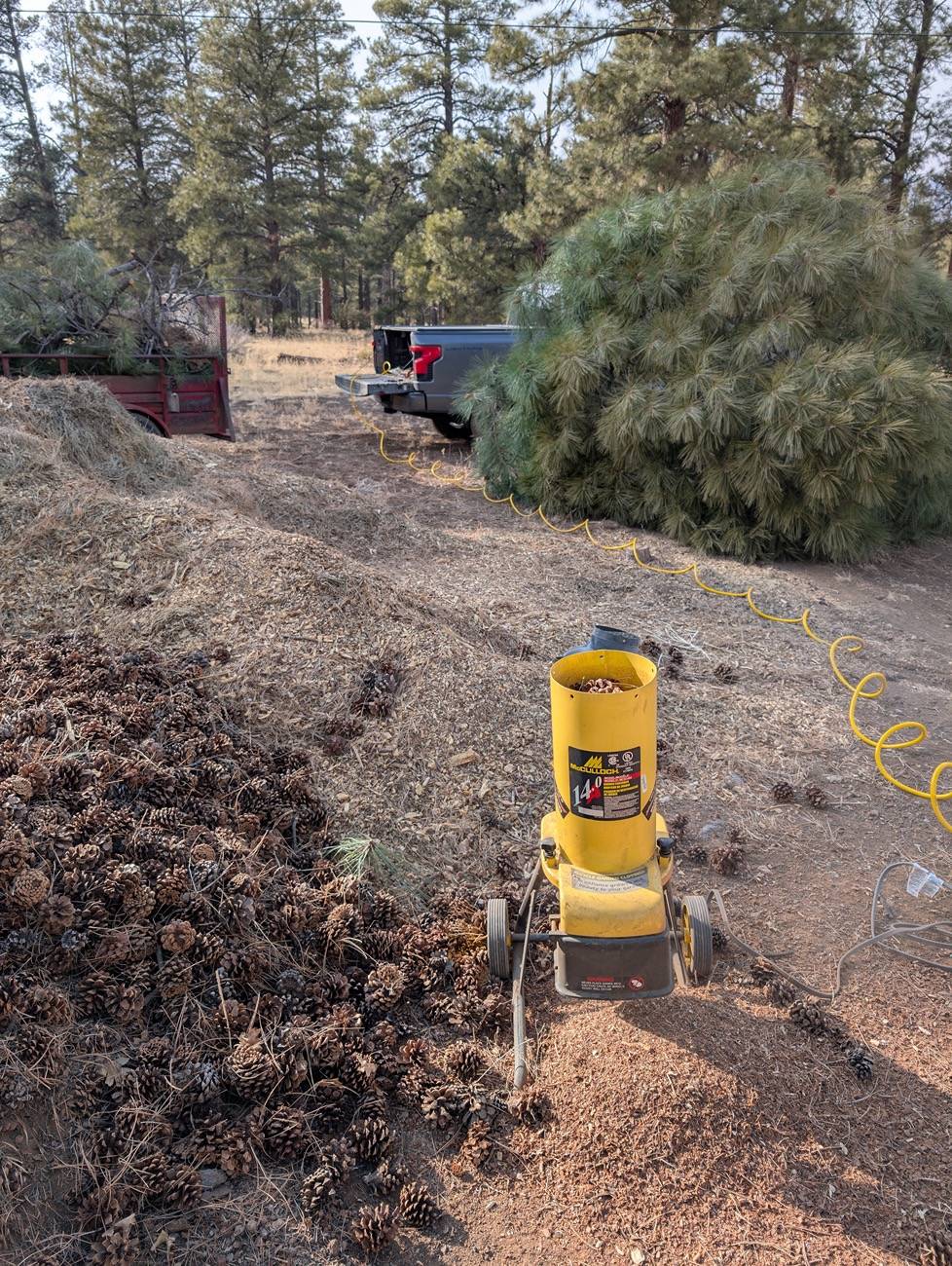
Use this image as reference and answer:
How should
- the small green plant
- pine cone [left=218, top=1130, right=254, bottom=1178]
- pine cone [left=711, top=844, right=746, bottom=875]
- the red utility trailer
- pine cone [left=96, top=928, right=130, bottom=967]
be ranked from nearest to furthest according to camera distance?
pine cone [left=218, top=1130, right=254, bottom=1178], pine cone [left=96, top=928, right=130, bottom=967], the small green plant, pine cone [left=711, top=844, right=746, bottom=875], the red utility trailer

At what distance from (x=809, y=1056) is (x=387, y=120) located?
75.9 ft

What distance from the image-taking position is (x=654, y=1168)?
195 centimetres

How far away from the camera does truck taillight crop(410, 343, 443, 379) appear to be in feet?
32.3

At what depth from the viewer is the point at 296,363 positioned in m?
18.5

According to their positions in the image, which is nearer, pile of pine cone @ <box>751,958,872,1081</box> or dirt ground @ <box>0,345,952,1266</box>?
dirt ground @ <box>0,345,952,1266</box>

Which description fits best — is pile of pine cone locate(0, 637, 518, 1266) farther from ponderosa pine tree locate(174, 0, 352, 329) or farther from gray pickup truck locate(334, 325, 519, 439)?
ponderosa pine tree locate(174, 0, 352, 329)

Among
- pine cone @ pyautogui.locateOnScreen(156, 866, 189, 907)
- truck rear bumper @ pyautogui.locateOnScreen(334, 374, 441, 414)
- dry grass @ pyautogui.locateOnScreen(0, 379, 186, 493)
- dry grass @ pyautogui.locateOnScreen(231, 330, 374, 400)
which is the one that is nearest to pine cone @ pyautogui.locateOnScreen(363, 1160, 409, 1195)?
pine cone @ pyautogui.locateOnScreen(156, 866, 189, 907)

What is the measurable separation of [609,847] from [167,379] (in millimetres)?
7285

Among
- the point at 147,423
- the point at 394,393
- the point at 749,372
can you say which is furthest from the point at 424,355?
the point at 749,372

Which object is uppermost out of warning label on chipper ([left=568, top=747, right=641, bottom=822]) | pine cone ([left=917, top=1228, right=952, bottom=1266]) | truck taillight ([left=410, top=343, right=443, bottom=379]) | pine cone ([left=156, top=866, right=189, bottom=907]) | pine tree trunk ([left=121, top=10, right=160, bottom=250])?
pine tree trunk ([left=121, top=10, right=160, bottom=250])

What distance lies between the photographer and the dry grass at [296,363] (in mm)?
15172

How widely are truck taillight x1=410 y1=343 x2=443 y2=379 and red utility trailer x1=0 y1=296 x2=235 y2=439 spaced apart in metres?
2.37

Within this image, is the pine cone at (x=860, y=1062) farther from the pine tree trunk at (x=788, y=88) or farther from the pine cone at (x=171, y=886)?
the pine tree trunk at (x=788, y=88)

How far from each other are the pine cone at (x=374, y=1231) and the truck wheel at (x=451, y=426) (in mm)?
9305
